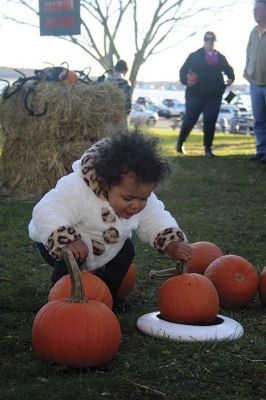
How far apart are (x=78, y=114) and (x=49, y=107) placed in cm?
35

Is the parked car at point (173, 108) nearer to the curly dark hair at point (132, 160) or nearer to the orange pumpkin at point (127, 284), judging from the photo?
the orange pumpkin at point (127, 284)

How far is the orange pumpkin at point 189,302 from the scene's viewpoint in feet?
9.34

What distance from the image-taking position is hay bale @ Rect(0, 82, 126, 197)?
22.7 feet

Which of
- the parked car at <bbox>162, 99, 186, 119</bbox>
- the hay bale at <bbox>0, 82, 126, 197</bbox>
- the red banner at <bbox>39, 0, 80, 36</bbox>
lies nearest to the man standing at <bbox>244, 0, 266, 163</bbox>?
the hay bale at <bbox>0, 82, 126, 197</bbox>

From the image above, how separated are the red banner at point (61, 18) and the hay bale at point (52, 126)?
3.07 m

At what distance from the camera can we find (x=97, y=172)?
9.27ft

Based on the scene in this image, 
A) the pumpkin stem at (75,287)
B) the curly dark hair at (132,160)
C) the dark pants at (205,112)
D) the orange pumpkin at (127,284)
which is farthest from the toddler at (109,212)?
the dark pants at (205,112)

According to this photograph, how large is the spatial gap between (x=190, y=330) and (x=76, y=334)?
581 millimetres

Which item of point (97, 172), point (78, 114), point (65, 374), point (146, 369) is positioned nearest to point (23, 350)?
point (65, 374)

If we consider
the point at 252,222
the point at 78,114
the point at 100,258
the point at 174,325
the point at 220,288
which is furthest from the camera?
the point at 78,114

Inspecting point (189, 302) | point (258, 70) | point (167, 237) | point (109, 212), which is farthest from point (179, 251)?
point (258, 70)

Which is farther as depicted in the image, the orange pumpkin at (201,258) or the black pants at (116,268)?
the orange pumpkin at (201,258)

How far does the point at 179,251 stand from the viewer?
9.84 feet

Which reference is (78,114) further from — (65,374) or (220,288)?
(65,374)
